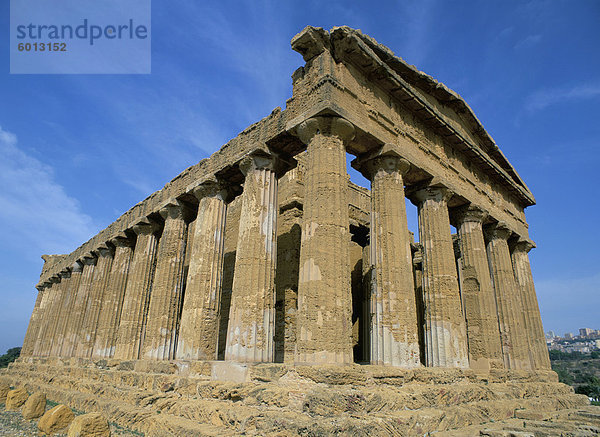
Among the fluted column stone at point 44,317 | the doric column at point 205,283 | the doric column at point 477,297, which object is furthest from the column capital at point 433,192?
the fluted column stone at point 44,317

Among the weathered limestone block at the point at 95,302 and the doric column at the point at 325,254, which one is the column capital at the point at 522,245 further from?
the weathered limestone block at the point at 95,302

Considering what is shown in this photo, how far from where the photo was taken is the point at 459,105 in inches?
600

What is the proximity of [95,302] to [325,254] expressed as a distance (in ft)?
55.5

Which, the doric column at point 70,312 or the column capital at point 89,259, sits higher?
the column capital at point 89,259

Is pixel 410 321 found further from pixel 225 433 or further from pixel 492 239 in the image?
pixel 492 239

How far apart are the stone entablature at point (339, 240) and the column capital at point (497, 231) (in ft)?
0.22

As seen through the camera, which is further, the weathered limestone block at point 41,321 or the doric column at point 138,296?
the weathered limestone block at point 41,321

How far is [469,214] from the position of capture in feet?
49.5

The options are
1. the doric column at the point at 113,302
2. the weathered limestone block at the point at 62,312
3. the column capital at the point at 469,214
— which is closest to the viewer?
the column capital at the point at 469,214

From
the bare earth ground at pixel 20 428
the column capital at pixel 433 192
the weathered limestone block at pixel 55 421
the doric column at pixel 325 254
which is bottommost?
the bare earth ground at pixel 20 428

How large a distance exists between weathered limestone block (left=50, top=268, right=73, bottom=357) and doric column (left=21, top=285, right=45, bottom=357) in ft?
24.0

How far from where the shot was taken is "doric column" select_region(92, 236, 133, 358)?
Result: 18266 mm

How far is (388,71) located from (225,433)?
9963 millimetres

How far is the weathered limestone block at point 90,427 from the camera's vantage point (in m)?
6.97
